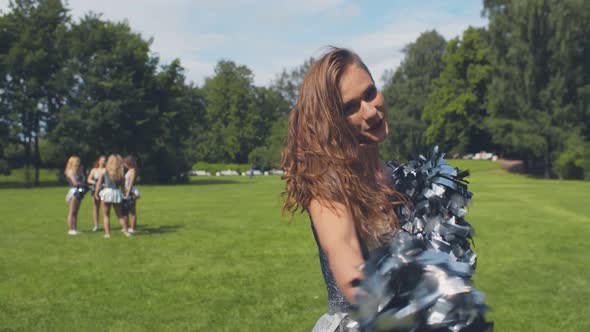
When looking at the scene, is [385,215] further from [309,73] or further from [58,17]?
[58,17]

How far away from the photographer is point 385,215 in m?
1.98

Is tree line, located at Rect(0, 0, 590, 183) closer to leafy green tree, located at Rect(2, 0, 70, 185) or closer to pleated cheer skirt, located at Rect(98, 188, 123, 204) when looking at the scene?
leafy green tree, located at Rect(2, 0, 70, 185)

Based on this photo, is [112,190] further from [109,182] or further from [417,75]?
[417,75]

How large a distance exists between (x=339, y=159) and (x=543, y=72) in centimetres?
5439

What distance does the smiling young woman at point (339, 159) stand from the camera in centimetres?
177

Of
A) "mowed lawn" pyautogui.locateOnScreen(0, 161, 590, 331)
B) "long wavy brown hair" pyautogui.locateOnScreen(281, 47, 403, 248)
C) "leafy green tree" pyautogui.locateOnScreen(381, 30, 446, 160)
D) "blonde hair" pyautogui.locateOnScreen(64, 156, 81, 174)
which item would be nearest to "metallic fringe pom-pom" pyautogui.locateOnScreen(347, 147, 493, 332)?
"long wavy brown hair" pyautogui.locateOnScreen(281, 47, 403, 248)

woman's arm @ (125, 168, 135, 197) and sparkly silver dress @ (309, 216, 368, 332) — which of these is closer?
sparkly silver dress @ (309, 216, 368, 332)

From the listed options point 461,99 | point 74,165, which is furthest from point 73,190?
point 461,99

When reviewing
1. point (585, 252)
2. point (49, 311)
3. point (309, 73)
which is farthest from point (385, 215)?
point (585, 252)

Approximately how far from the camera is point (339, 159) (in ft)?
6.15

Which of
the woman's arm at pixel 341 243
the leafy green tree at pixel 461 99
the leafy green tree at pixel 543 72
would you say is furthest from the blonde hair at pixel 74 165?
the leafy green tree at pixel 461 99

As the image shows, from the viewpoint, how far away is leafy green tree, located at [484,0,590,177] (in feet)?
161

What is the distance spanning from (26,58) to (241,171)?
44.7m

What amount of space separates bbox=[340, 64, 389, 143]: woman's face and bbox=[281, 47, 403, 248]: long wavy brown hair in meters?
0.02
